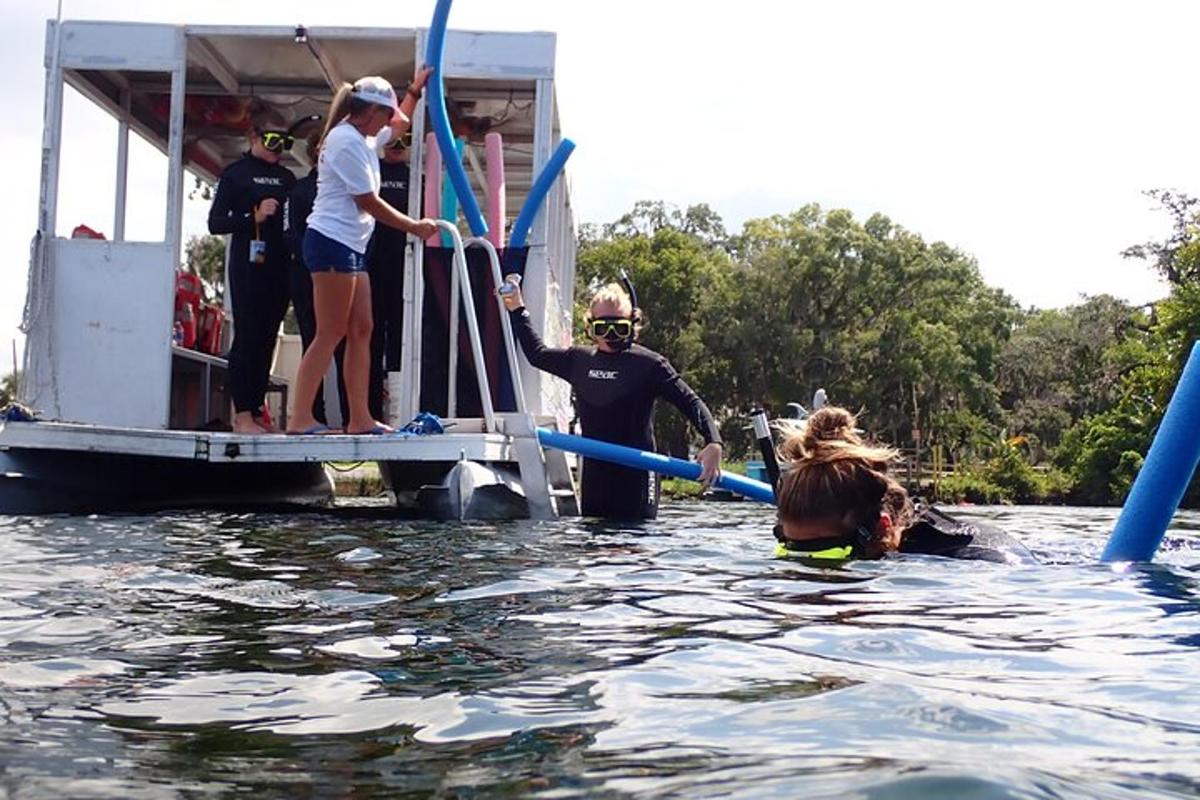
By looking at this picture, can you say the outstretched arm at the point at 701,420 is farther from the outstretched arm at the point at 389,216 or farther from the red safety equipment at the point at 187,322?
the red safety equipment at the point at 187,322

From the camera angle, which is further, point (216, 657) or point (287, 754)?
point (216, 657)

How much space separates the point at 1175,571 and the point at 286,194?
543cm

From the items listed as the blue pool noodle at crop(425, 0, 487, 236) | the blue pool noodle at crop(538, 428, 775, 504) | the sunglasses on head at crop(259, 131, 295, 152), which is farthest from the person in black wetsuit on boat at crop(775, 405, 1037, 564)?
the sunglasses on head at crop(259, 131, 295, 152)

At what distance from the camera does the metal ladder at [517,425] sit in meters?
6.68

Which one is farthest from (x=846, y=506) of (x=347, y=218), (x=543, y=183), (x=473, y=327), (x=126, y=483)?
(x=126, y=483)

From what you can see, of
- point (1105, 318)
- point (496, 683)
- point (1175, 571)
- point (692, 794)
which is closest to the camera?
point (692, 794)

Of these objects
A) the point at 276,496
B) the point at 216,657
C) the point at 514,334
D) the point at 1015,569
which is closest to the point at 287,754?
the point at 216,657

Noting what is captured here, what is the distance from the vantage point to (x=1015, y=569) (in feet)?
13.1

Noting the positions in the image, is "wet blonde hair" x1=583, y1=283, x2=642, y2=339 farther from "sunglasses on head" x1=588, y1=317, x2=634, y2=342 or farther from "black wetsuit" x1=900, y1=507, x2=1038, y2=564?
"black wetsuit" x1=900, y1=507, x2=1038, y2=564

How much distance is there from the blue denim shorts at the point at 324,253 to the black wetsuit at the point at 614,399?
1.15 meters

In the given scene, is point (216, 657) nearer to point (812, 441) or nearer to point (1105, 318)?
point (812, 441)

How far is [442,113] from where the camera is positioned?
280 inches

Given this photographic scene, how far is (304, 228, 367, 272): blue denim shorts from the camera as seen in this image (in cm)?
623

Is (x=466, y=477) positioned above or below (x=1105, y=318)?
below
